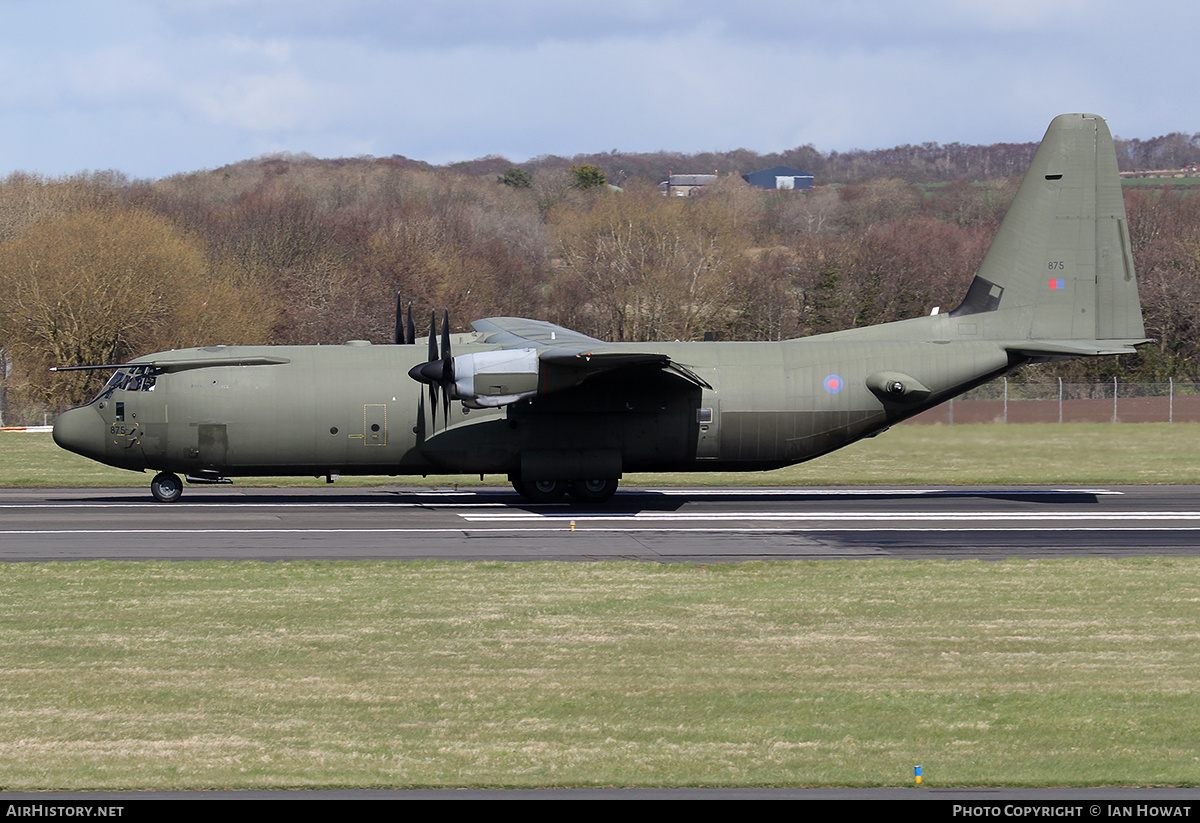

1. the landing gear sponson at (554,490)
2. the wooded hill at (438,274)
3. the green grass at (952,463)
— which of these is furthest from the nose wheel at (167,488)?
the wooded hill at (438,274)

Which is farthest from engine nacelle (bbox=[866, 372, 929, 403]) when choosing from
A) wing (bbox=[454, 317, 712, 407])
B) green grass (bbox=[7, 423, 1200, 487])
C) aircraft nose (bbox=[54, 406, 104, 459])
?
aircraft nose (bbox=[54, 406, 104, 459])

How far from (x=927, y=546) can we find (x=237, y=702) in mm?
14392

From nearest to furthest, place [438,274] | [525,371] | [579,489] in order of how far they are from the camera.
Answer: [525,371] < [579,489] < [438,274]

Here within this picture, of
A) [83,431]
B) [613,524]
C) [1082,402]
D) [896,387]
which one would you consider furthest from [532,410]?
[1082,402]

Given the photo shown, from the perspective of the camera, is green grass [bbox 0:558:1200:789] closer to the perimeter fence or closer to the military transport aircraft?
the military transport aircraft

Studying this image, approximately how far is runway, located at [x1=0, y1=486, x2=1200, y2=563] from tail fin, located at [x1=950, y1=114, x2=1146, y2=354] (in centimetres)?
442

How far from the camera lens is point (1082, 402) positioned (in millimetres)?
48875

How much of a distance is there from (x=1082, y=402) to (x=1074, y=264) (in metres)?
20.9

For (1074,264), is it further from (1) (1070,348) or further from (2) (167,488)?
(2) (167,488)

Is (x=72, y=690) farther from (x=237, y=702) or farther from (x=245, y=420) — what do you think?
(x=245, y=420)

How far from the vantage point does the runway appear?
21.1 metres

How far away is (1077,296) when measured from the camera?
29.9m

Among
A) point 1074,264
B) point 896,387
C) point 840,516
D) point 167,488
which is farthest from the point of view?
point 1074,264
